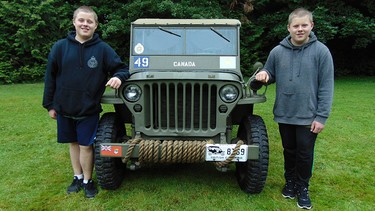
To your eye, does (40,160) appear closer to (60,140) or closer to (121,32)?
(60,140)

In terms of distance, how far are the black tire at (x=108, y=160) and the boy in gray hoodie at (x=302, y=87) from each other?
166cm

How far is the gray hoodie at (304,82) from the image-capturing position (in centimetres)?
327

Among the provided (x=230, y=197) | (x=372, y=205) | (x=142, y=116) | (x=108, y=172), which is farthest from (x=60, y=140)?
(x=372, y=205)

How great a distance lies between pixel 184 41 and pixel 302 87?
1.72 meters

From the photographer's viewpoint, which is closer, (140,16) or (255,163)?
(255,163)

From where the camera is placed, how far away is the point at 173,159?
11.3 ft

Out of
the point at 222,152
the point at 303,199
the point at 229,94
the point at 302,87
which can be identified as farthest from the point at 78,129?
the point at 303,199

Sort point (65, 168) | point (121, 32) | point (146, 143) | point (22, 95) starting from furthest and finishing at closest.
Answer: point (121, 32), point (22, 95), point (65, 168), point (146, 143)

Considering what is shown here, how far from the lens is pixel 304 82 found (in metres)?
3.35

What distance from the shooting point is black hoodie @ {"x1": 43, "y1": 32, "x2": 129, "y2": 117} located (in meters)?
3.49

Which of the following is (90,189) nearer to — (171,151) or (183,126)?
(171,151)

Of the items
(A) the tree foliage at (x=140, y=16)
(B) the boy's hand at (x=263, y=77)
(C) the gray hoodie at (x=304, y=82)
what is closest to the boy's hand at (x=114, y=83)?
(B) the boy's hand at (x=263, y=77)

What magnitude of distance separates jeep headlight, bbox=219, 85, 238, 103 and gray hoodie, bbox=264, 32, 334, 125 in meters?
0.44

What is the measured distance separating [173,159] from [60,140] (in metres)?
1.23
